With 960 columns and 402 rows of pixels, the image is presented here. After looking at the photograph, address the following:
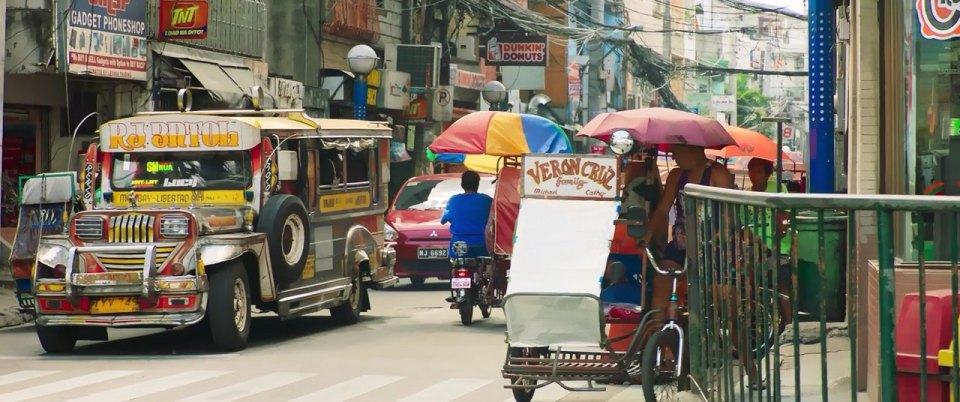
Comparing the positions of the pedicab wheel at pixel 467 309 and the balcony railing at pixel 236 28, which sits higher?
the balcony railing at pixel 236 28

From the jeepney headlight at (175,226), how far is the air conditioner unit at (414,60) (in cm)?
2194

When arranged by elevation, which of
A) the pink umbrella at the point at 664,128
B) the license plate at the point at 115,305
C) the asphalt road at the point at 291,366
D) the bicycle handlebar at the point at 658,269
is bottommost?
the asphalt road at the point at 291,366

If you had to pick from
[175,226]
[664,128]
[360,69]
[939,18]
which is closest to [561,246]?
[664,128]

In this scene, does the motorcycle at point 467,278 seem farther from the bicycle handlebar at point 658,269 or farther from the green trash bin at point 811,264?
the green trash bin at point 811,264

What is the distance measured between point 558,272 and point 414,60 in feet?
85.0

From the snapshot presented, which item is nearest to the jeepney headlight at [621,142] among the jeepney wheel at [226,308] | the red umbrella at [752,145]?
the jeepney wheel at [226,308]

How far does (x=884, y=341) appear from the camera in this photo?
4.26 meters

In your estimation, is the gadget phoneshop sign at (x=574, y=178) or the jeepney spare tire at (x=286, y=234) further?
the jeepney spare tire at (x=286, y=234)

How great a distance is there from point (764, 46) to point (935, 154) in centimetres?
12235

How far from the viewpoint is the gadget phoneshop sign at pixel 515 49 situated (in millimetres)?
40656

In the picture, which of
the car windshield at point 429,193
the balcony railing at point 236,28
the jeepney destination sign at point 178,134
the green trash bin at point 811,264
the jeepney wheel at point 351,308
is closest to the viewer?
the green trash bin at point 811,264

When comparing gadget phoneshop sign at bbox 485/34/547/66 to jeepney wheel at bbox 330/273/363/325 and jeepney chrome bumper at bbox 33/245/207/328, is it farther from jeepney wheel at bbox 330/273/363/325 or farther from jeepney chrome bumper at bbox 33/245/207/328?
jeepney chrome bumper at bbox 33/245/207/328

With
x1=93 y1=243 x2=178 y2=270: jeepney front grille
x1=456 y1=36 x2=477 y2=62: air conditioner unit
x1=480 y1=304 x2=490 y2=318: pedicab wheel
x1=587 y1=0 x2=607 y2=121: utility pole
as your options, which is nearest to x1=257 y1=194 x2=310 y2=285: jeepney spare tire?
x1=93 y1=243 x2=178 y2=270: jeepney front grille

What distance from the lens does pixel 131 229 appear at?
13867 mm
